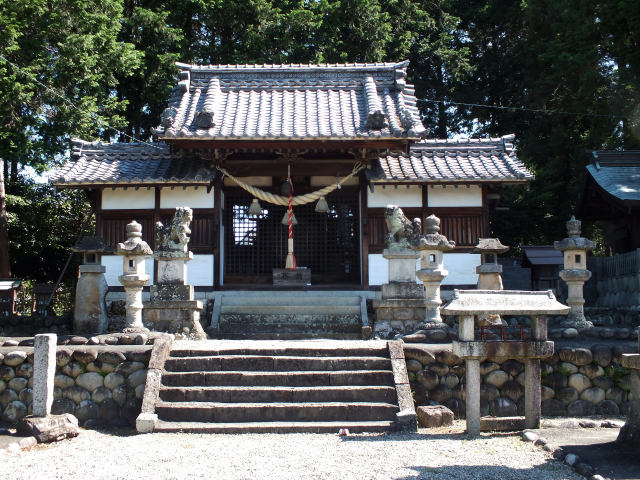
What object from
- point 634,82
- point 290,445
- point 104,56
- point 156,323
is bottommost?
point 290,445

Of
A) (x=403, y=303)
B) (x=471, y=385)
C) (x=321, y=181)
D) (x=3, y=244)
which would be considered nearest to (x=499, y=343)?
(x=471, y=385)

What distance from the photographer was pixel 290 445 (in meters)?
7.29

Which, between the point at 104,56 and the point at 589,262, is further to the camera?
the point at 104,56

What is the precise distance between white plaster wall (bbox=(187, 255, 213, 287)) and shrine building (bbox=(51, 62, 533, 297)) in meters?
0.03

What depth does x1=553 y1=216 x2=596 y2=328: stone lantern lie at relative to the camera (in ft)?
40.6

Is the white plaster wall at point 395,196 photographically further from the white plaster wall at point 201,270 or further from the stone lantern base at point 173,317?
the stone lantern base at point 173,317

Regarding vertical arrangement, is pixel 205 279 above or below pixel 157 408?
above

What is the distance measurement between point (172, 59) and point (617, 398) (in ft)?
64.3

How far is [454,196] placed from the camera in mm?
15656

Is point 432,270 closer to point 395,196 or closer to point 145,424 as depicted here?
point 395,196

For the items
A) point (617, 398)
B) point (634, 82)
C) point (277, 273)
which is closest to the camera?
point (617, 398)

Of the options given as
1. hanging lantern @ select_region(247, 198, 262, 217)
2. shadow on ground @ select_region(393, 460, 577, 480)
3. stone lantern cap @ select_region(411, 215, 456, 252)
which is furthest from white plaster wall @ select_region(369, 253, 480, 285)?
shadow on ground @ select_region(393, 460, 577, 480)

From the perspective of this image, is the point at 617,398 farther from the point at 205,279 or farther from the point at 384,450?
the point at 205,279

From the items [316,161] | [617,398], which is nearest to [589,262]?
[316,161]
